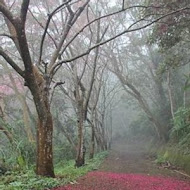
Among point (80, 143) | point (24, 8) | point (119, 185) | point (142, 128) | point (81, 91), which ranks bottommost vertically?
point (119, 185)

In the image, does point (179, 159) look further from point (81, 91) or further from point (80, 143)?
point (81, 91)

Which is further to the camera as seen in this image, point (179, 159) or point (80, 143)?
point (179, 159)

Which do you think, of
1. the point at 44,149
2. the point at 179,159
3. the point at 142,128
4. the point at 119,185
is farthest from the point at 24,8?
the point at 142,128

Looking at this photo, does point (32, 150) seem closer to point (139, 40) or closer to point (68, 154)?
point (68, 154)

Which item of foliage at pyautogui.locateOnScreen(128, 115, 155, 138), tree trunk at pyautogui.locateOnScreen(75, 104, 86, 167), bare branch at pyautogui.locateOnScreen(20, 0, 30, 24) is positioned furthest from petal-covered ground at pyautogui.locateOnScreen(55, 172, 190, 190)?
foliage at pyautogui.locateOnScreen(128, 115, 155, 138)

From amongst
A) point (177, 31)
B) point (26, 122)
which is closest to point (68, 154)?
point (26, 122)

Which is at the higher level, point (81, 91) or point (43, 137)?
point (81, 91)

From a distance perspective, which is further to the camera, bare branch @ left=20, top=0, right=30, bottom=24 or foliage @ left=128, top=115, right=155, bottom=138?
foliage @ left=128, top=115, right=155, bottom=138

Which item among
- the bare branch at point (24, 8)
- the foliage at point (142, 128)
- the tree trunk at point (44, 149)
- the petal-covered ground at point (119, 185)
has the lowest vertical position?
the petal-covered ground at point (119, 185)

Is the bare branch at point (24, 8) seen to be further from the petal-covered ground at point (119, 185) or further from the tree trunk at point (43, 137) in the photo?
the petal-covered ground at point (119, 185)

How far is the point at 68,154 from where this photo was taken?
23688mm

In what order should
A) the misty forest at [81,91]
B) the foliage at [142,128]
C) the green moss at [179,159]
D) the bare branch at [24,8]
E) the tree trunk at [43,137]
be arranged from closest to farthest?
1. the bare branch at [24,8]
2. the misty forest at [81,91]
3. the tree trunk at [43,137]
4. the green moss at [179,159]
5. the foliage at [142,128]

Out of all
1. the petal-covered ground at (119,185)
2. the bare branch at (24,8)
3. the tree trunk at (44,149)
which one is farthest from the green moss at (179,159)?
the bare branch at (24,8)

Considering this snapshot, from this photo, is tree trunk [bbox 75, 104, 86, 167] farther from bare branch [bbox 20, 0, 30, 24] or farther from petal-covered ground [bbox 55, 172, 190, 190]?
bare branch [bbox 20, 0, 30, 24]
